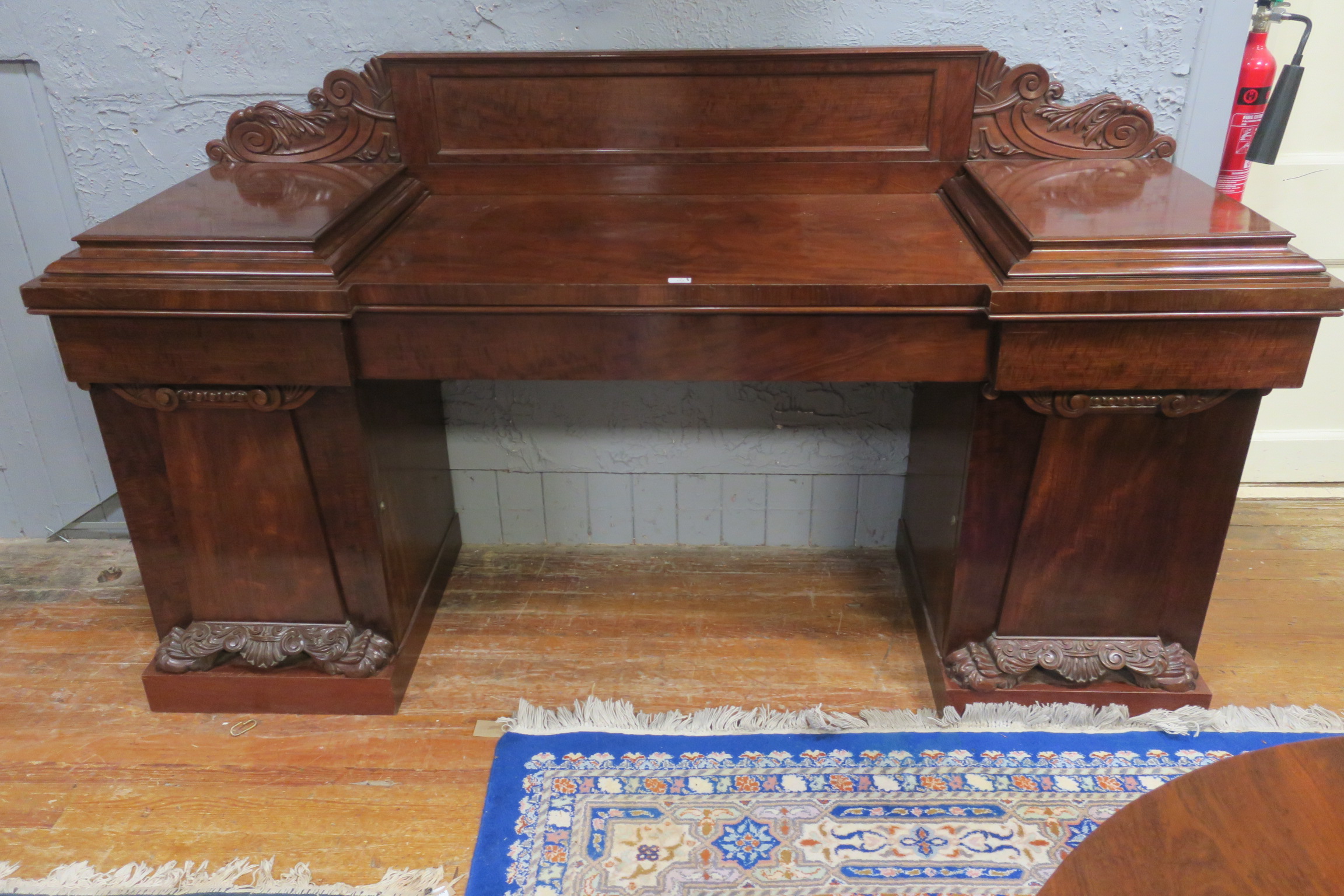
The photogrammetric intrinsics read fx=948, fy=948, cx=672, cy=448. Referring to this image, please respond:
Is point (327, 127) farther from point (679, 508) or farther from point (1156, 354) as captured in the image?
point (1156, 354)

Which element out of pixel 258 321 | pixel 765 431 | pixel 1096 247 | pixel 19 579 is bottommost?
pixel 19 579

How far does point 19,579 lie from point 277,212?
1.31 m

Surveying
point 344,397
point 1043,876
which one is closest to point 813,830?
point 1043,876

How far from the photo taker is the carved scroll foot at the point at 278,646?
1776 millimetres

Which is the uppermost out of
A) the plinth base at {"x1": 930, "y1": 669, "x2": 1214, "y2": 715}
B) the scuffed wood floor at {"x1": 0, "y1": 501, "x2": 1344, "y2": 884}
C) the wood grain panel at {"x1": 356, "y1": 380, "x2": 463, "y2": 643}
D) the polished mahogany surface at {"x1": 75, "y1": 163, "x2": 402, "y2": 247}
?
the polished mahogany surface at {"x1": 75, "y1": 163, "x2": 402, "y2": 247}

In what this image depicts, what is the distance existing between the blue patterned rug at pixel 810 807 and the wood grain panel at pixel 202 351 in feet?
2.54

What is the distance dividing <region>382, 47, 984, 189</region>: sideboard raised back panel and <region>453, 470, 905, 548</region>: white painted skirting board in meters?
0.76

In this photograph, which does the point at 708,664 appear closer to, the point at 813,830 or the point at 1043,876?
the point at 813,830

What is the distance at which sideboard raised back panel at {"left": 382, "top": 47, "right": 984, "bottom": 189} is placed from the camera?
1779 millimetres

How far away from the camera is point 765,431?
219 centimetres

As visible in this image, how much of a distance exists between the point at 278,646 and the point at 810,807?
1014 mm

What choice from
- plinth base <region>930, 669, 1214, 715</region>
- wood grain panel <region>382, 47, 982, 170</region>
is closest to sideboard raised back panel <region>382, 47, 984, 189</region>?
wood grain panel <region>382, 47, 982, 170</region>

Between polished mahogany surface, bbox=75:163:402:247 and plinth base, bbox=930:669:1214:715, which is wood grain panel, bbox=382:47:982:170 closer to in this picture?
polished mahogany surface, bbox=75:163:402:247

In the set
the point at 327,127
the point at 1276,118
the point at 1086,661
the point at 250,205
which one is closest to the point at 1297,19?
the point at 1276,118
